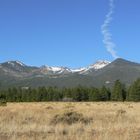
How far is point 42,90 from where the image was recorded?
474 ft

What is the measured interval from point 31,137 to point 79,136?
4.91 ft

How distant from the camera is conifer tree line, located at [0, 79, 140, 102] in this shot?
114 meters

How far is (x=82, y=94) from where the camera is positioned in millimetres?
134875

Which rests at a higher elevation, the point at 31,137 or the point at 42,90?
the point at 42,90

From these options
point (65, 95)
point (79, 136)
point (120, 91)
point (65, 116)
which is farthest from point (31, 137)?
point (65, 95)

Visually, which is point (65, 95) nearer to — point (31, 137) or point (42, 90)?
point (42, 90)

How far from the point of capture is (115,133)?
15.4 meters

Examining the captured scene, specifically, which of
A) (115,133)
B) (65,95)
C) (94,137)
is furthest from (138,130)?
(65,95)

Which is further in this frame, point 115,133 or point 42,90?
point 42,90

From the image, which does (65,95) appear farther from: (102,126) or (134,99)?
(102,126)

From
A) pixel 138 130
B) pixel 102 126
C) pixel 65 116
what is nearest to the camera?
pixel 138 130

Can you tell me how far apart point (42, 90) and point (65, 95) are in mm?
7966

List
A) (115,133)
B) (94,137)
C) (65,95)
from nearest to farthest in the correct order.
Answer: (94,137)
(115,133)
(65,95)

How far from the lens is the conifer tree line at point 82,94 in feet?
375
